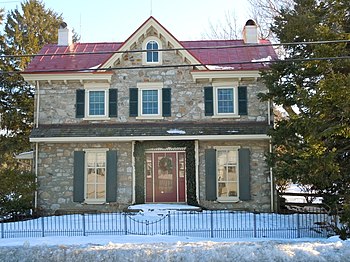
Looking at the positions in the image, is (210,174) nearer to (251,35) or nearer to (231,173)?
(231,173)

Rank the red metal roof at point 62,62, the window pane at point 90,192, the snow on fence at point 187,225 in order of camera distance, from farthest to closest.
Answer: the red metal roof at point 62,62 < the window pane at point 90,192 < the snow on fence at point 187,225

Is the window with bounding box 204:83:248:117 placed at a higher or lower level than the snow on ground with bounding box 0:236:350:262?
higher

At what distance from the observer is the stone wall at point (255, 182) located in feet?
53.6

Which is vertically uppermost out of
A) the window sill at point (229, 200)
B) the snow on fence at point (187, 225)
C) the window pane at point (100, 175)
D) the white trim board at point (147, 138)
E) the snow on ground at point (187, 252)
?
the white trim board at point (147, 138)

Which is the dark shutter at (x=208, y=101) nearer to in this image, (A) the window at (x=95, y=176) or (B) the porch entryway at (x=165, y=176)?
(B) the porch entryway at (x=165, y=176)

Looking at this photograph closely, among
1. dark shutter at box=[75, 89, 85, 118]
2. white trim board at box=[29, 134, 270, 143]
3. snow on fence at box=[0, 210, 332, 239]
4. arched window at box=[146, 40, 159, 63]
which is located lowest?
snow on fence at box=[0, 210, 332, 239]

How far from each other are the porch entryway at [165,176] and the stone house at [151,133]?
0.13ft

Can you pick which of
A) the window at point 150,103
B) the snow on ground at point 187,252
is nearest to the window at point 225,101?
Result: the window at point 150,103

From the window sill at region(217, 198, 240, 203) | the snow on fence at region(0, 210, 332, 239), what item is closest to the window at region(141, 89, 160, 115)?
the snow on fence at region(0, 210, 332, 239)

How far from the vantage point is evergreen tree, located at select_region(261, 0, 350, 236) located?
34.2ft

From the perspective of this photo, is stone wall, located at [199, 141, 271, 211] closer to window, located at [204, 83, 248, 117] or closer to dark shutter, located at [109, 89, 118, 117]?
window, located at [204, 83, 248, 117]

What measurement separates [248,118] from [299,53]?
3748mm

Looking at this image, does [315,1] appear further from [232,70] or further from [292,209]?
[292,209]

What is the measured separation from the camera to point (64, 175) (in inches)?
656
